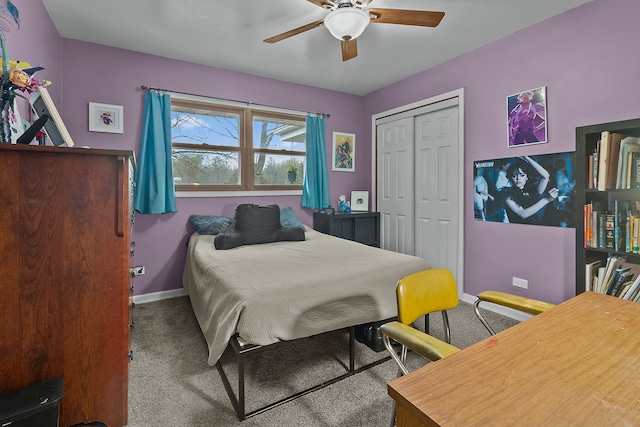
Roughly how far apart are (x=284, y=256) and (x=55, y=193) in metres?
1.56

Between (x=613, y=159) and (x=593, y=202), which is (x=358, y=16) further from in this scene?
(x=593, y=202)

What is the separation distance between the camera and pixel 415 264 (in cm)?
235

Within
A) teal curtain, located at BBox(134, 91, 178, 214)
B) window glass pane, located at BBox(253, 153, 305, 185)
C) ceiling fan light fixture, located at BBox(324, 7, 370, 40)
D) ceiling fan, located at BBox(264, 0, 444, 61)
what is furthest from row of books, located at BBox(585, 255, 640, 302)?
teal curtain, located at BBox(134, 91, 178, 214)

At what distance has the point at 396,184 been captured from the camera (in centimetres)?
414

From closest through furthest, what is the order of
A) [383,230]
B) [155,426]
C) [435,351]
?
[435,351] → [155,426] → [383,230]

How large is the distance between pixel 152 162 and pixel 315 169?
1911 mm

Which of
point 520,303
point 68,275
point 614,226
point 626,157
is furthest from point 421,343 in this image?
point 626,157

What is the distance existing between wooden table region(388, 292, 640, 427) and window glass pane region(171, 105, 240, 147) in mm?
3469

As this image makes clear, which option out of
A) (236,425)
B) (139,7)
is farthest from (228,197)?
(236,425)

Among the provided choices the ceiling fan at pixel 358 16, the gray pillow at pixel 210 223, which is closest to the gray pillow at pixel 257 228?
the gray pillow at pixel 210 223

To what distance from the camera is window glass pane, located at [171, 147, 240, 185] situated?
3502 mm

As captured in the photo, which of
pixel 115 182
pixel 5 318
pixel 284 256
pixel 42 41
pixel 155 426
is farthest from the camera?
pixel 284 256

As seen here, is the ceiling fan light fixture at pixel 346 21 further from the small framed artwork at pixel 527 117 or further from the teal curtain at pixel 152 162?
the teal curtain at pixel 152 162

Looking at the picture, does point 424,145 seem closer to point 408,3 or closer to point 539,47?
point 539,47
